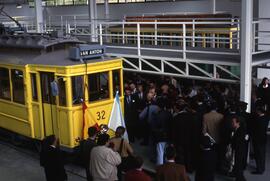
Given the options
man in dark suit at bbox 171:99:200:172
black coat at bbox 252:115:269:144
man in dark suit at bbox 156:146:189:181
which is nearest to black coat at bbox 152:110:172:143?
man in dark suit at bbox 171:99:200:172

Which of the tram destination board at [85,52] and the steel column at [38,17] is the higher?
the steel column at [38,17]

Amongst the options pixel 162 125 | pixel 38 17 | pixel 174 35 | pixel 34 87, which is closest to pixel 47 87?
pixel 34 87

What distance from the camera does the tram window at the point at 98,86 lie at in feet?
34.8

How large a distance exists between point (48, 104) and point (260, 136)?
5.00m

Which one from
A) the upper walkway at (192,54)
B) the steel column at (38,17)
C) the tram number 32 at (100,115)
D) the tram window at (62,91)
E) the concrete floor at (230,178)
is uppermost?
the steel column at (38,17)

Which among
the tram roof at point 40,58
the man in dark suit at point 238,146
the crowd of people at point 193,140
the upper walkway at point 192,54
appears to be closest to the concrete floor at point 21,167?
the crowd of people at point 193,140

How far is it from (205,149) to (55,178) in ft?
9.98

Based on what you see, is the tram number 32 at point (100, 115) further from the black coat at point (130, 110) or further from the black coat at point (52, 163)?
the black coat at point (52, 163)

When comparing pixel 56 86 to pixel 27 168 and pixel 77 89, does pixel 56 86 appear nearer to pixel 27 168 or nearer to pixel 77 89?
pixel 77 89

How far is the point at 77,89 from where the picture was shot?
407 inches

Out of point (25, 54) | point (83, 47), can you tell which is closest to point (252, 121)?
point (83, 47)

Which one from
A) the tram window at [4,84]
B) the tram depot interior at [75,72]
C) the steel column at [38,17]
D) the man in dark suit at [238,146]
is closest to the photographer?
the man in dark suit at [238,146]

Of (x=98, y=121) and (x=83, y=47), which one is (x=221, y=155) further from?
(x=83, y=47)

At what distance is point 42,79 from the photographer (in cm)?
1077
